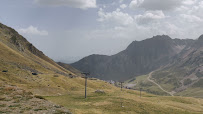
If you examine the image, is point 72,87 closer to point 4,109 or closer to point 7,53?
point 4,109

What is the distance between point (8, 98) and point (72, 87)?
225 ft

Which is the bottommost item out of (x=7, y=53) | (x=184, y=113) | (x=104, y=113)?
(x=184, y=113)

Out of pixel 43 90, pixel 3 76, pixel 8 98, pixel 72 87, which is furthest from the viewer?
pixel 72 87

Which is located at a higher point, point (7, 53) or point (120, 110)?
point (7, 53)

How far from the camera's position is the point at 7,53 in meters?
154

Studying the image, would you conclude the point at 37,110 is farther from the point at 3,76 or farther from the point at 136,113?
the point at 3,76

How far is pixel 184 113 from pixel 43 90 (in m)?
63.8

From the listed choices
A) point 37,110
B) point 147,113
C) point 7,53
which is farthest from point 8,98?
point 7,53

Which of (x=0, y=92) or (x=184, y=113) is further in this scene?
(x=184, y=113)

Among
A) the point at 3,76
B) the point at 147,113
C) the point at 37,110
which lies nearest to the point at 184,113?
the point at 147,113

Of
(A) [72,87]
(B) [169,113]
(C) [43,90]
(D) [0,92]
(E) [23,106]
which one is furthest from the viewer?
(A) [72,87]

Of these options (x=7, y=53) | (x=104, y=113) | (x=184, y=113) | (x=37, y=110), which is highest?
(x=7, y=53)

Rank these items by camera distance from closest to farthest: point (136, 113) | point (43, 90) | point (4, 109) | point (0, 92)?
point (4, 109) < point (0, 92) < point (136, 113) < point (43, 90)

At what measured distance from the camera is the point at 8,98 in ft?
132
